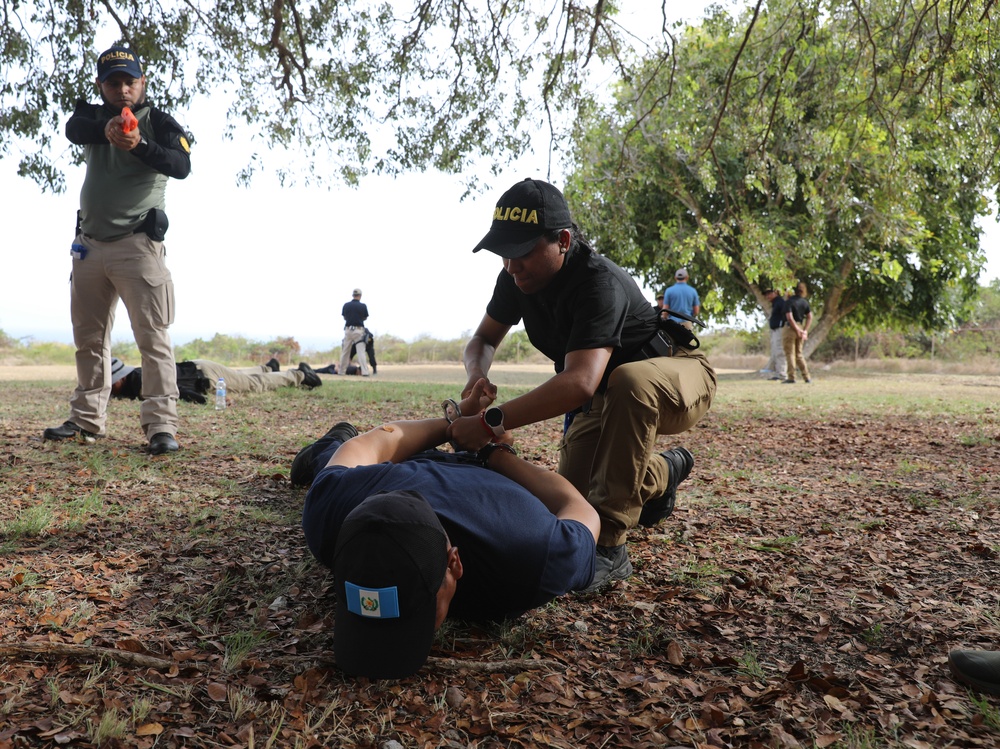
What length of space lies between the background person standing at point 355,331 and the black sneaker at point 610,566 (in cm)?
1308

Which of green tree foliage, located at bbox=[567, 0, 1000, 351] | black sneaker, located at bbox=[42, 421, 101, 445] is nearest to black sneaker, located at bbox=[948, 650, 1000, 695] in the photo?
black sneaker, located at bbox=[42, 421, 101, 445]

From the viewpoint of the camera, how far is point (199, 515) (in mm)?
3332

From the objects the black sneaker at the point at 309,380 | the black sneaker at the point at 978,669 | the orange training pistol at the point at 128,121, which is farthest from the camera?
the black sneaker at the point at 309,380

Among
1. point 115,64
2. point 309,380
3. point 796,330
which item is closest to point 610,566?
point 115,64

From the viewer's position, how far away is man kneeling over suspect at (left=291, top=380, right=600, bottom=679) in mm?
1746

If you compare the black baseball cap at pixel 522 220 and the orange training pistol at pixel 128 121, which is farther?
the orange training pistol at pixel 128 121

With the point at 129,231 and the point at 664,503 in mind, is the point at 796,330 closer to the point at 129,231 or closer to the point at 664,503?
the point at 664,503

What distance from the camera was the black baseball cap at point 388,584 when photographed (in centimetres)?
173

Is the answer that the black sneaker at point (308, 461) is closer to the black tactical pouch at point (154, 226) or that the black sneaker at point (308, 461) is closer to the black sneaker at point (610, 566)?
the black sneaker at point (610, 566)


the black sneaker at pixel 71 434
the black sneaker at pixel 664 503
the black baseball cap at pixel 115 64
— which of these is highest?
the black baseball cap at pixel 115 64

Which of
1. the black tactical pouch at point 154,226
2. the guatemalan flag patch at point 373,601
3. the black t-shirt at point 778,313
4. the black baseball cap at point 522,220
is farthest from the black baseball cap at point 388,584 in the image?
the black t-shirt at point 778,313

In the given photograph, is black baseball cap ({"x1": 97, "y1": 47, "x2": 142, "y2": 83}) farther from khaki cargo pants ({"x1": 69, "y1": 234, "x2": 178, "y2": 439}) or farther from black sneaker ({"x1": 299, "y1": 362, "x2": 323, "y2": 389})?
black sneaker ({"x1": 299, "y1": 362, "x2": 323, "y2": 389})

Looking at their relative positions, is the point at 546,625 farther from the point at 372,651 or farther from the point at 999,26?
the point at 999,26

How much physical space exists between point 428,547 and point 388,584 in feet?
0.42
